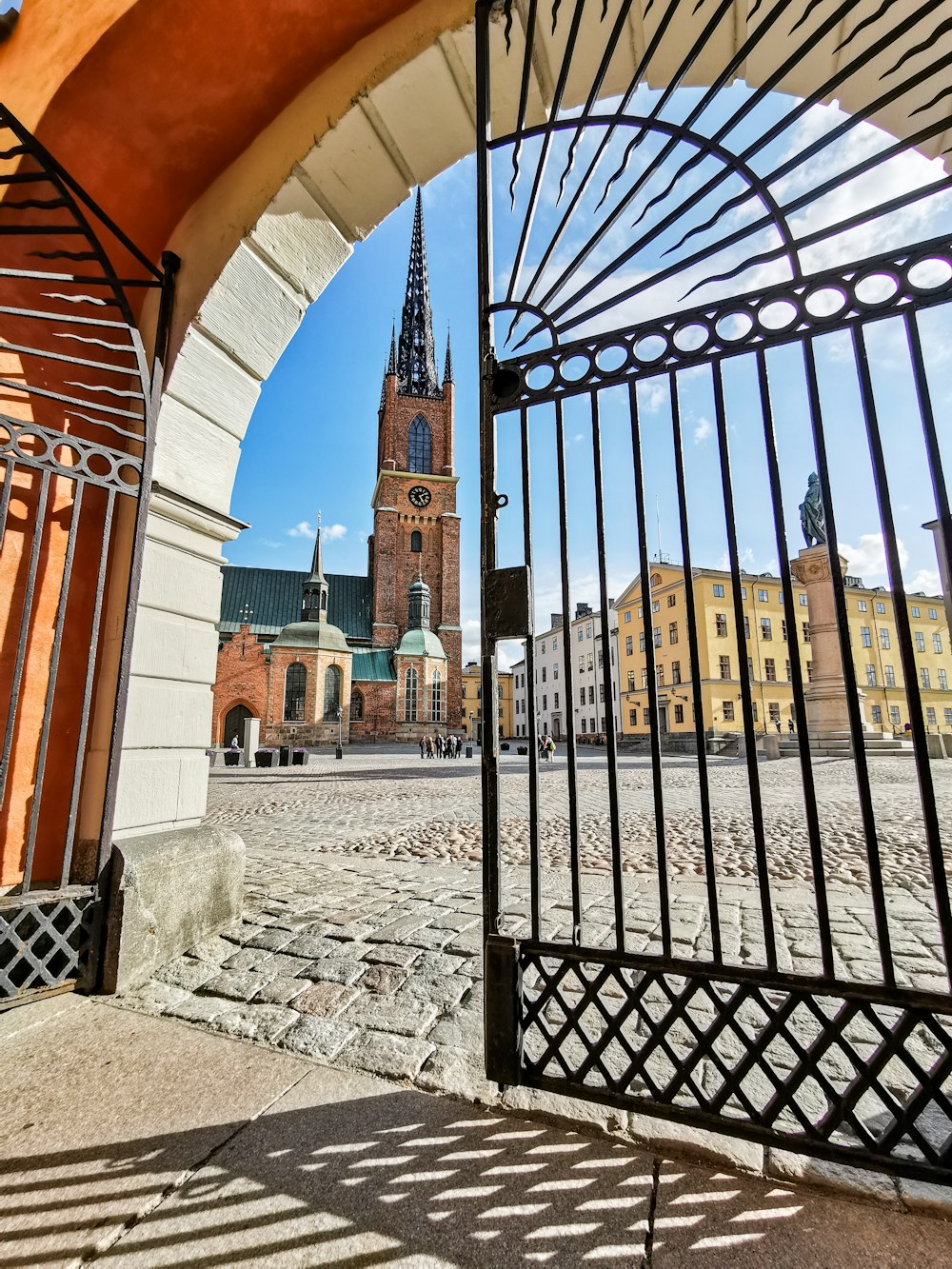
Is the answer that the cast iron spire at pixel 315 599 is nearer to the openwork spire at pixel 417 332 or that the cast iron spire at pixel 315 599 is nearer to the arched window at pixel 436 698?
the arched window at pixel 436 698

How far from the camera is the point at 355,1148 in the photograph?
1.46m

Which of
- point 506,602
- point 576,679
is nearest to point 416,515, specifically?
point 576,679

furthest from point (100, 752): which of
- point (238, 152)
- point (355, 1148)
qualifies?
point (238, 152)

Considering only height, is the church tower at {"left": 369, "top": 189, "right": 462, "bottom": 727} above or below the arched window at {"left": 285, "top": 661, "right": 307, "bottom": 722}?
above

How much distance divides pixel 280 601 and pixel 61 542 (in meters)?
44.4

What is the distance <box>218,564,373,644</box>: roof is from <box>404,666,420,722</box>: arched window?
214 inches

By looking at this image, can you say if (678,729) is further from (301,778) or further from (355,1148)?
(355,1148)

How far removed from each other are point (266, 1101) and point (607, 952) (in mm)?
1035

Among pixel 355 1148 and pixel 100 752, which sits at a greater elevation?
pixel 100 752

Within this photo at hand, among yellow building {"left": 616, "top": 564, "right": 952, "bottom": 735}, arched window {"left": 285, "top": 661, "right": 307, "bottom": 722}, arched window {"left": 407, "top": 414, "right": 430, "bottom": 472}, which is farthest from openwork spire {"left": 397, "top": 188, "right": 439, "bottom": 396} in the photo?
yellow building {"left": 616, "top": 564, "right": 952, "bottom": 735}

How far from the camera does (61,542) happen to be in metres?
2.84

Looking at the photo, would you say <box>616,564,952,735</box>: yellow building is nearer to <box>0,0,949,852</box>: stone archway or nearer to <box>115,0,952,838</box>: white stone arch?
<box>115,0,952,838</box>: white stone arch

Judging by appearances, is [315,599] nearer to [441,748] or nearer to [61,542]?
[441,748]

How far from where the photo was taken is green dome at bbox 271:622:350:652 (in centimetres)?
3831
